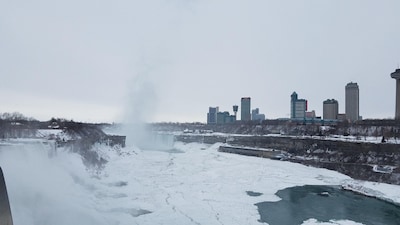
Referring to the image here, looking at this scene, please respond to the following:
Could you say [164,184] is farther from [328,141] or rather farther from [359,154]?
[328,141]

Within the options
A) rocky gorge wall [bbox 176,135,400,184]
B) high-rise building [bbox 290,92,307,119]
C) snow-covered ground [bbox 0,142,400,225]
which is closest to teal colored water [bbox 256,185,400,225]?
snow-covered ground [bbox 0,142,400,225]

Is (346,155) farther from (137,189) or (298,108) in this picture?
(298,108)

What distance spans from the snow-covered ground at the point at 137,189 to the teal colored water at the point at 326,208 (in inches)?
37.5

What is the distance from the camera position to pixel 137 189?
79.1ft

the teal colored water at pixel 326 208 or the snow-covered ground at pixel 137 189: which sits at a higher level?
the snow-covered ground at pixel 137 189

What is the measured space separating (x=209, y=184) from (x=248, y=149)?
88.0ft

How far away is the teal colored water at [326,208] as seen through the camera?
1815cm

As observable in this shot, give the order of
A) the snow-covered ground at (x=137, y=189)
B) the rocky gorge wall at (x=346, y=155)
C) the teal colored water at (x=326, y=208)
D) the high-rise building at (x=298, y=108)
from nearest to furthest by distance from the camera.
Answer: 1. the snow-covered ground at (x=137, y=189)
2. the teal colored water at (x=326, y=208)
3. the rocky gorge wall at (x=346, y=155)
4. the high-rise building at (x=298, y=108)

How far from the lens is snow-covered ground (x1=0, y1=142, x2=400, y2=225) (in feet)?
53.6

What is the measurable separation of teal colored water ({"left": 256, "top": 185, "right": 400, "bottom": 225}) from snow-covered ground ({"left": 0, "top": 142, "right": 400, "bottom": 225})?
952 mm

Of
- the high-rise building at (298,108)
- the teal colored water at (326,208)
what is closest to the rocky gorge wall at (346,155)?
the teal colored water at (326,208)

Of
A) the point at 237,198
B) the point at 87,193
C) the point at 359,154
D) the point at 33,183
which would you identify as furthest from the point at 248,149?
the point at 33,183

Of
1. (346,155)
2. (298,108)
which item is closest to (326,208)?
(346,155)

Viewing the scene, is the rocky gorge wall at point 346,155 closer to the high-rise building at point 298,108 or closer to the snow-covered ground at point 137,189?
the snow-covered ground at point 137,189
